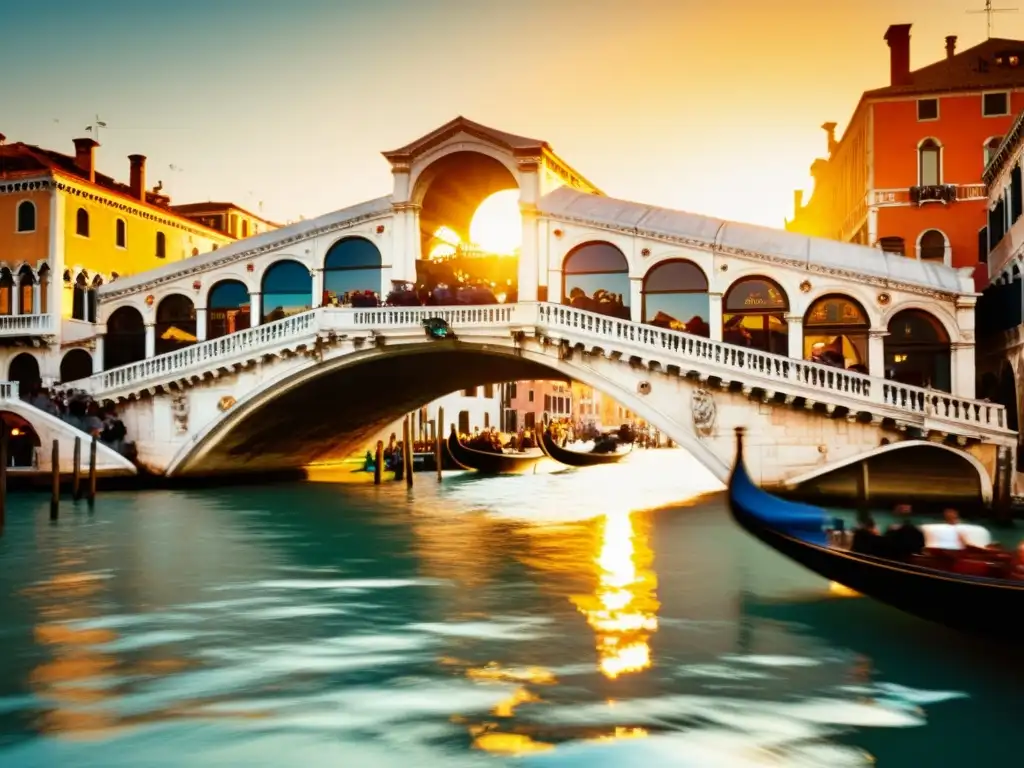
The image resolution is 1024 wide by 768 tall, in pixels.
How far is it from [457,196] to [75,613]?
13.8 metres

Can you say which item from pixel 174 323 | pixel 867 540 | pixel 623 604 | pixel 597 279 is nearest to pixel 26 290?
pixel 174 323

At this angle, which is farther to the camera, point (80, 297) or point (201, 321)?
point (80, 297)

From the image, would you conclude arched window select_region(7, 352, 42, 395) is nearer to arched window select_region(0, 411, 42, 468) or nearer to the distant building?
arched window select_region(0, 411, 42, 468)

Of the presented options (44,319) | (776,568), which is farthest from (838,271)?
(44,319)

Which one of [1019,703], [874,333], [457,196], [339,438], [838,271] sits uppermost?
[457,196]

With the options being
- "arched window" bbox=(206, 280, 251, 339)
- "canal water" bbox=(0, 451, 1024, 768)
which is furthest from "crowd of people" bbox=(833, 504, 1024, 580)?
"arched window" bbox=(206, 280, 251, 339)

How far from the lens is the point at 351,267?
19562 millimetres

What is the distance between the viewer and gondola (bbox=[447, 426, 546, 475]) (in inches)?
1059

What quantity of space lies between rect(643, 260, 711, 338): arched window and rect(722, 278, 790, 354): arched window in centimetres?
37

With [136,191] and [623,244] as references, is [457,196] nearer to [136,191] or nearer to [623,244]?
[623,244]

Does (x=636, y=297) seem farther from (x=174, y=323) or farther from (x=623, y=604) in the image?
(x=623, y=604)

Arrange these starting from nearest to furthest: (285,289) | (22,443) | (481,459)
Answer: (22,443)
(285,289)
(481,459)

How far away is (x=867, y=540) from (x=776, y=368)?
26.1 ft

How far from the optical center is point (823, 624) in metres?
7.88
